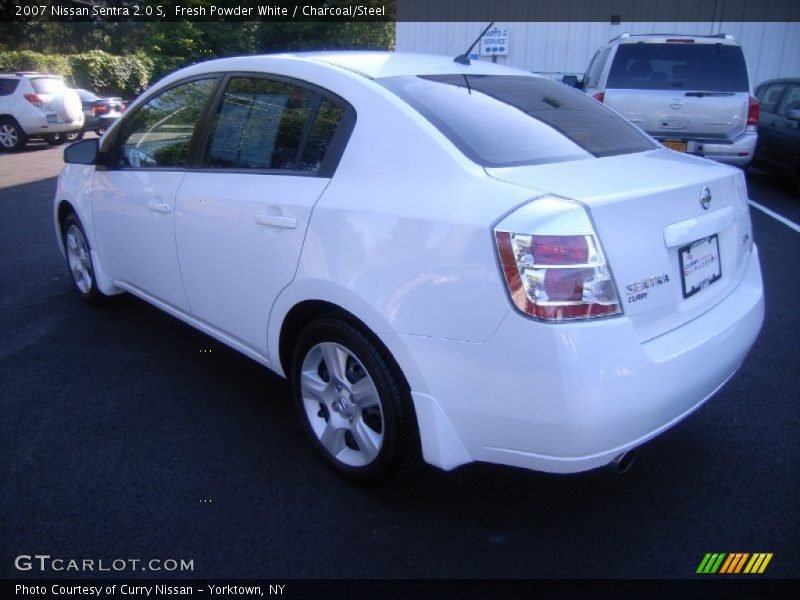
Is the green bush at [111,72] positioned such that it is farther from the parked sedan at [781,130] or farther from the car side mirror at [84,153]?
the car side mirror at [84,153]

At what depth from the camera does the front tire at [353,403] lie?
236cm

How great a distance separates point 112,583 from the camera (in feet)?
7.30

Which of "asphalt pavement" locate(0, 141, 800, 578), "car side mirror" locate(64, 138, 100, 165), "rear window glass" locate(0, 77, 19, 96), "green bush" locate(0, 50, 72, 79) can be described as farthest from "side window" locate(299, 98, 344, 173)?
"green bush" locate(0, 50, 72, 79)

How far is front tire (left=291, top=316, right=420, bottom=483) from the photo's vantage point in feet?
7.74

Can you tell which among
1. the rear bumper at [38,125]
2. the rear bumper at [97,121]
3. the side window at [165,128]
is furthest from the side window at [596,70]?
the rear bumper at [97,121]

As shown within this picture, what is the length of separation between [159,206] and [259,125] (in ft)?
2.57

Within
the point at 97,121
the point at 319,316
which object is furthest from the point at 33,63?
the point at 319,316

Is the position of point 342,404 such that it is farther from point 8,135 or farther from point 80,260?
point 8,135

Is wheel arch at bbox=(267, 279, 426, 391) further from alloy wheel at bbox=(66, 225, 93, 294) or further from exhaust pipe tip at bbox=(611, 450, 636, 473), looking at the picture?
alloy wheel at bbox=(66, 225, 93, 294)

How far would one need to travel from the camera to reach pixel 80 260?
15.2 feet

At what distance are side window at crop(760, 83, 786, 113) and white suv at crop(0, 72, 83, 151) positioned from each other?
14.7 metres

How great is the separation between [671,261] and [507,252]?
25.4 inches

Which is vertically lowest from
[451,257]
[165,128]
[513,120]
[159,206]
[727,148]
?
[727,148]

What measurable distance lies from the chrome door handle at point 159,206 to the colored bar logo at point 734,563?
2812 millimetres
